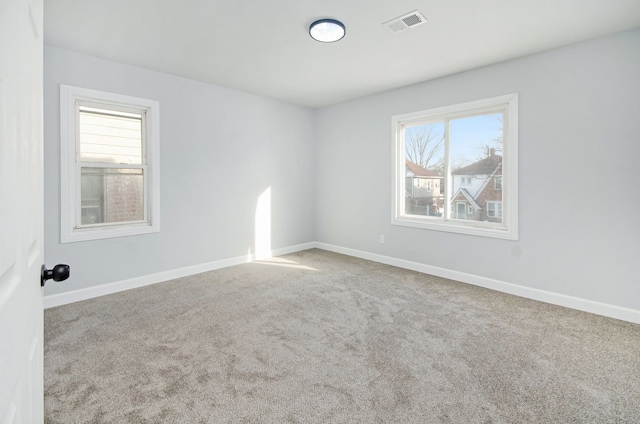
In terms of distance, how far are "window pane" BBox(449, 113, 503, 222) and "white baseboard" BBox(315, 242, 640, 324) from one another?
721 millimetres

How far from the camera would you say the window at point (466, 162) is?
354 cm

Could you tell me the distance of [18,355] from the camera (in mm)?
699

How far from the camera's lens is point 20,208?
0.73m

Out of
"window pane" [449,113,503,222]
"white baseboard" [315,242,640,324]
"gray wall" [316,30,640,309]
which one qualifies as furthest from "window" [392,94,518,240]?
"white baseboard" [315,242,640,324]

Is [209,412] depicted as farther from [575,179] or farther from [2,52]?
[575,179]

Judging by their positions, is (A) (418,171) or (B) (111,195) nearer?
(B) (111,195)

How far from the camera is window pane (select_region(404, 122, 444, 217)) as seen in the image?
428cm

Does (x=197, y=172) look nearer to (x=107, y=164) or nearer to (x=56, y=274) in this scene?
(x=107, y=164)

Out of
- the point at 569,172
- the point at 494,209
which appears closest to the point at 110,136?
the point at 494,209

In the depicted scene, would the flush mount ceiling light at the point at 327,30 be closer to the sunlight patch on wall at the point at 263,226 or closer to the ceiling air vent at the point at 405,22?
the ceiling air vent at the point at 405,22

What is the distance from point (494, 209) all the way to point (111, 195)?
14.5ft

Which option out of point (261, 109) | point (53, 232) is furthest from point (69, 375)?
point (261, 109)

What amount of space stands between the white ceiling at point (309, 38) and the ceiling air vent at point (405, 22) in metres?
0.05

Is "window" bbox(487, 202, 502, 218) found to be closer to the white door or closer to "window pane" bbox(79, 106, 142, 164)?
the white door
